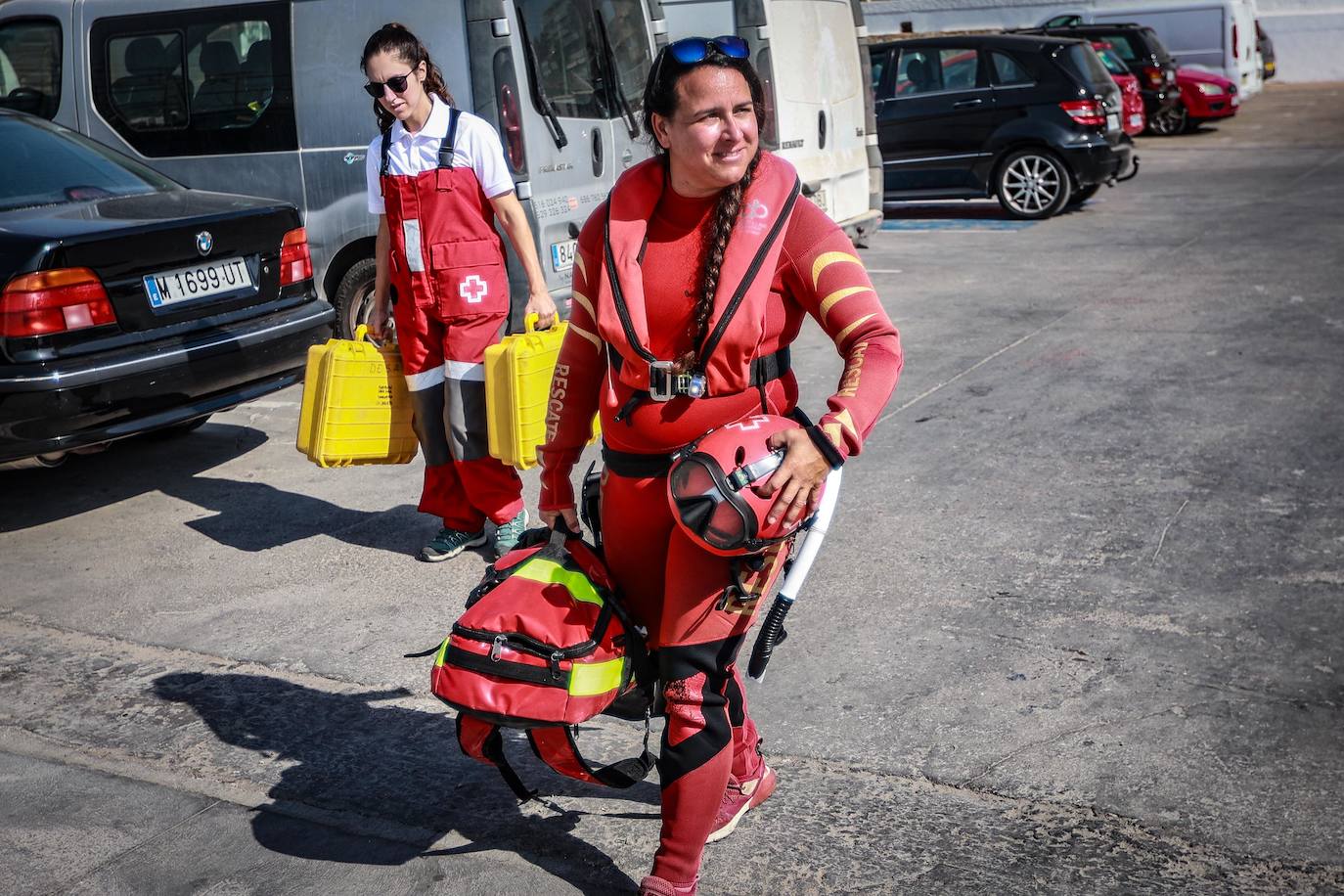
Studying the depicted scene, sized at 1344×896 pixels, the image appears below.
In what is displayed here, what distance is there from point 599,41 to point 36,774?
5.26m

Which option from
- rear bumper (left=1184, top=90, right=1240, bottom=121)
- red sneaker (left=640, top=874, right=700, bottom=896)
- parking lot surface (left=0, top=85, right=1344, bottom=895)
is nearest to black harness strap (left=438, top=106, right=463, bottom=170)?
parking lot surface (left=0, top=85, right=1344, bottom=895)

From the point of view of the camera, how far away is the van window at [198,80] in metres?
7.81

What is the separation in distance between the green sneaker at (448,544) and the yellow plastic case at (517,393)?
560 millimetres

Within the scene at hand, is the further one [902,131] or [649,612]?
[902,131]

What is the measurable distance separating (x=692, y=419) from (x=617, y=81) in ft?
17.8

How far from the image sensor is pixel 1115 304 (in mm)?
9117

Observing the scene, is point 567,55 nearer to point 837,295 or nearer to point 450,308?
point 450,308

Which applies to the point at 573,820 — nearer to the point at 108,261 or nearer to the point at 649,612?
the point at 649,612

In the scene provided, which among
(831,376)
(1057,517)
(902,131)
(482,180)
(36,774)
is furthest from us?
(902,131)

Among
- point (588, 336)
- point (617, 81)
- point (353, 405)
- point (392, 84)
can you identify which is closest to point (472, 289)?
point (353, 405)

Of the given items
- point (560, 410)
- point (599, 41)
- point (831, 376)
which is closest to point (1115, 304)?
point (831, 376)

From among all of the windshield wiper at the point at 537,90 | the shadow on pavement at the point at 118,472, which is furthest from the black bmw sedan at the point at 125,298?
the windshield wiper at the point at 537,90

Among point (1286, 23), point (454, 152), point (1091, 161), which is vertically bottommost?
point (454, 152)

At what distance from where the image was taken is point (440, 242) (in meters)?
4.77
